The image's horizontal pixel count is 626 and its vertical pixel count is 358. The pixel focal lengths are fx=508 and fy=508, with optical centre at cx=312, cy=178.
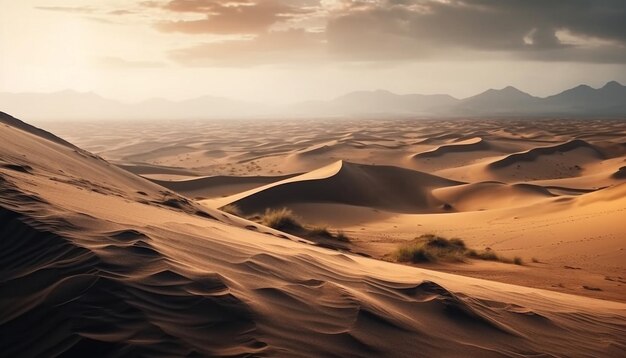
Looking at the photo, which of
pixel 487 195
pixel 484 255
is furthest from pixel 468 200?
pixel 484 255

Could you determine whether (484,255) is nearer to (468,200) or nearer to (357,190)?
(357,190)

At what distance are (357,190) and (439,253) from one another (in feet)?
41.3

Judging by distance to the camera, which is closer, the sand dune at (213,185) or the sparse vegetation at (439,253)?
the sparse vegetation at (439,253)

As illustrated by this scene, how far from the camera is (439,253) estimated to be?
35.3 feet

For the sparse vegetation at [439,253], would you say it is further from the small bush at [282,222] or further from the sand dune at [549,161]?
the sand dune at [549,161]

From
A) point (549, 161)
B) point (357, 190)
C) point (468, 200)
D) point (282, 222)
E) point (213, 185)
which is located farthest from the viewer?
point (549, 161)

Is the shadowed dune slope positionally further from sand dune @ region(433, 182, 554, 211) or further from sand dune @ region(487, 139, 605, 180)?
sand dune @ region(487, 139, 605, 180)

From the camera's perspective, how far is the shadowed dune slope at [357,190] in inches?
788

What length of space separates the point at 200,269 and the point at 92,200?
3.38 meters

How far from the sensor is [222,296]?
138 inches

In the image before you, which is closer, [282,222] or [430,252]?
[430,252]

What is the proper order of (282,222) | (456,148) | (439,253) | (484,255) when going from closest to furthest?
(439,253) → (484,255) → (282,222) → (456,148)

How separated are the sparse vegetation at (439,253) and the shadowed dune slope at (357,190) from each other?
8419 mm

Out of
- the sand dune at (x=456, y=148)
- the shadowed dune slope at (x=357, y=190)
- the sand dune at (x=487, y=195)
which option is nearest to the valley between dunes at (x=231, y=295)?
the shadowed dune slope at (x=357, y=190)
